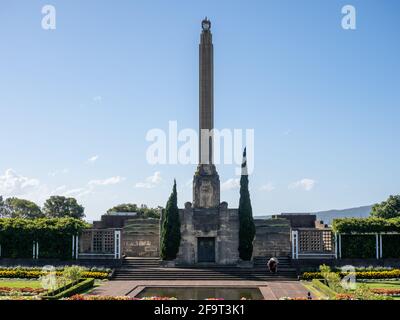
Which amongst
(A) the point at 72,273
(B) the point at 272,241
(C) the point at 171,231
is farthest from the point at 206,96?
(A) the point at 72,273

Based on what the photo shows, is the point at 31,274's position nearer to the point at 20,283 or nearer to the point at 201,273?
the point at 20,283

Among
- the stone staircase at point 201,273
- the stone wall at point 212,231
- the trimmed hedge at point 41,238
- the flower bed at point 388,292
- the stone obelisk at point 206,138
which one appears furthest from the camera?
the stone obelisk at point 206,138

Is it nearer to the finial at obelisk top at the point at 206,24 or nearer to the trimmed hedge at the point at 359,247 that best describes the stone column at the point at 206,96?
the finial at obelisk top at the point at 206,24

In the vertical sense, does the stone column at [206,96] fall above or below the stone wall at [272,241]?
above

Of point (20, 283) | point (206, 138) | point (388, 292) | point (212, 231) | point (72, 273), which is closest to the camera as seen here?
point (388, 292)

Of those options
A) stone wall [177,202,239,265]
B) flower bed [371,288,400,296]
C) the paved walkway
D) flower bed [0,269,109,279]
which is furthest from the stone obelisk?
flower bed [371,288,400,296]

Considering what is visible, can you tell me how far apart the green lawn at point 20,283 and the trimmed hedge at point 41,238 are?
728cm

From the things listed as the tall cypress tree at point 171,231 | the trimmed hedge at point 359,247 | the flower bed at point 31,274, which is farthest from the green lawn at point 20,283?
the trimmed hedge at point 359,247

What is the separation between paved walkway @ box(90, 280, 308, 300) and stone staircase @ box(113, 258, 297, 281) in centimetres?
150

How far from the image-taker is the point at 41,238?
43719 mm

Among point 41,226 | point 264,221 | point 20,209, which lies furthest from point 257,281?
point 20,209

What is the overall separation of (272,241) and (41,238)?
2079 centimetres

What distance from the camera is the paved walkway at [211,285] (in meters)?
30.1

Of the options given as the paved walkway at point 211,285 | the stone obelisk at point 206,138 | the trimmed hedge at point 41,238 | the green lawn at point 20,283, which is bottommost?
the paved walkway at point 211,285
